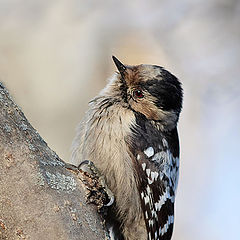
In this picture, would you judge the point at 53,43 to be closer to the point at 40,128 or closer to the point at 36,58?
the point at 36,58

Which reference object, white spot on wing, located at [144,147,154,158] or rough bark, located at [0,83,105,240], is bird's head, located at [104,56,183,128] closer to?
white spot on wing, located at [144,147,154,158]

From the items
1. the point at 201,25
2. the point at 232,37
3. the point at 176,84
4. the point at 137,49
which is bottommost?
the point at 176,84

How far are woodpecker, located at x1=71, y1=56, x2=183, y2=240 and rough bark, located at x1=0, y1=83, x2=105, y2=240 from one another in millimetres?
1211

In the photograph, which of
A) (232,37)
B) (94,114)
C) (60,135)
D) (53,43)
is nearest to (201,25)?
(232,37)

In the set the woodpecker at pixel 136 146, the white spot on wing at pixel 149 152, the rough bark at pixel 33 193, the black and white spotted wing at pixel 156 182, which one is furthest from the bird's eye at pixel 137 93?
the rough bark at pixel 33 193

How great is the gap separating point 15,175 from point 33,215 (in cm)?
17

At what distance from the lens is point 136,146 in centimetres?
342

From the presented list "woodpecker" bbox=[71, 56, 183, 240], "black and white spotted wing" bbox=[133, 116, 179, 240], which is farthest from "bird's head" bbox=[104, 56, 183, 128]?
"black and white spotted wing" bbox=[133, 116, 179, 240]

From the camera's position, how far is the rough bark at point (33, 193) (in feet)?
6.10

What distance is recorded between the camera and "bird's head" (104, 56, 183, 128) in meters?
3.75

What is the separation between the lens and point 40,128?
183 inches

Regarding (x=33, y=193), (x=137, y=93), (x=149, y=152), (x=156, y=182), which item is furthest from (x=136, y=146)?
(x=33, y=193)

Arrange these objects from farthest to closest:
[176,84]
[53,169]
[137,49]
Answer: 1. [137,49]
2. [176,84]
3. [53,169]

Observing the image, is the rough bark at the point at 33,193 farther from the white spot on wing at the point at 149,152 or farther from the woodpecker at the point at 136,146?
the white spot on wing at the point at 149,152
